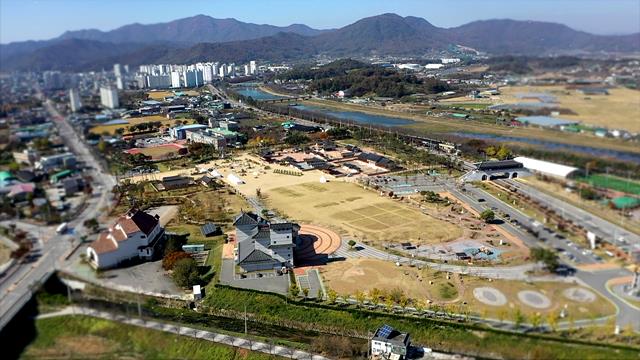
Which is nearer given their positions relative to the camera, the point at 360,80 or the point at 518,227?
the point at 518,227

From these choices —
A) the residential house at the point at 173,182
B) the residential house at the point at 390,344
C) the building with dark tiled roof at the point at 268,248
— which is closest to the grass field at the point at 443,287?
the building with dark tiled roof at the point at 268,248

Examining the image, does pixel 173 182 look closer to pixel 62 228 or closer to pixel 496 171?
pixel 62 228

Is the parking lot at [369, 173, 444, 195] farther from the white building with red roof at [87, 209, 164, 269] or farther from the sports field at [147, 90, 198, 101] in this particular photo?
the sports field at [147, 90, 198, 101]

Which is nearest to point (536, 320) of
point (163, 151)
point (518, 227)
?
point (518, 227)

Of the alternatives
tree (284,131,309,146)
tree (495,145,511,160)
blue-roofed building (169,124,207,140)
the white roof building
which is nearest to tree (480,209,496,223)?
tree (495,145,511,160)

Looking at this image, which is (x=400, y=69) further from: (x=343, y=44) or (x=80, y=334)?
(x=80, y=334)

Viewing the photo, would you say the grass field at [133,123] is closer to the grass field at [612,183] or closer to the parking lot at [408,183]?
the parking lot at [408,183]
